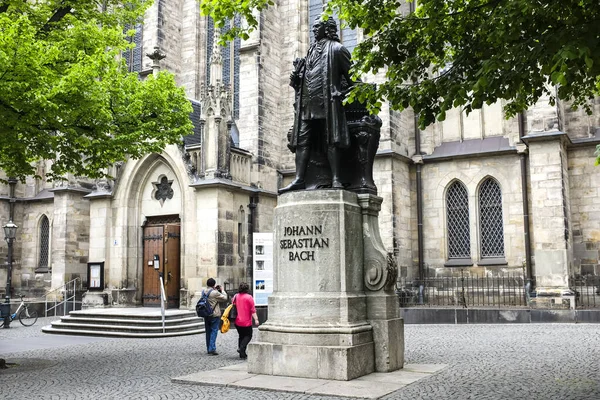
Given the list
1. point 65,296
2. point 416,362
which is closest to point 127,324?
point 65,296

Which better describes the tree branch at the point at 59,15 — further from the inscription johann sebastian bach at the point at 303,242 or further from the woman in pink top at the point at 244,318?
the inscription johann sebastian bach at the point at 303,242

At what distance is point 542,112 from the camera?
63.7 ft

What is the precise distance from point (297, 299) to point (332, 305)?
0.51 metres

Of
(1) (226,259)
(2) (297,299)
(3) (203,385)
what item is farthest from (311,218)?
(1) (226,259)

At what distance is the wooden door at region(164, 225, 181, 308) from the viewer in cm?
2161

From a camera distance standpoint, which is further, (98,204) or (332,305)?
(98,204)

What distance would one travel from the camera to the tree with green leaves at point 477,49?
627cm

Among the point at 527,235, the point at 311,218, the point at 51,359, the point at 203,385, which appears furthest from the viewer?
the point at 527,235

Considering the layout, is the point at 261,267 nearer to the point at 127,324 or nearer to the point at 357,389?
the point at 127,324

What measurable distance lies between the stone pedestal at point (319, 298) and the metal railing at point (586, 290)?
39.8 feet

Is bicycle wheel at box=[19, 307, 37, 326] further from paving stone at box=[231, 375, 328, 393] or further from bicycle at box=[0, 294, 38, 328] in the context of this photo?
paving stone at box=[231, 375, 328, 393]

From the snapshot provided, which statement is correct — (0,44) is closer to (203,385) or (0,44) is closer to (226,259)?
(203,385)

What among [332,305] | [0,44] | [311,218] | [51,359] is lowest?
[51,359]

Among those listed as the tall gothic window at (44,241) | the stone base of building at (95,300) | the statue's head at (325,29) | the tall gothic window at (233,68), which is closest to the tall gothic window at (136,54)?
the tall gothic window at (233,68)
